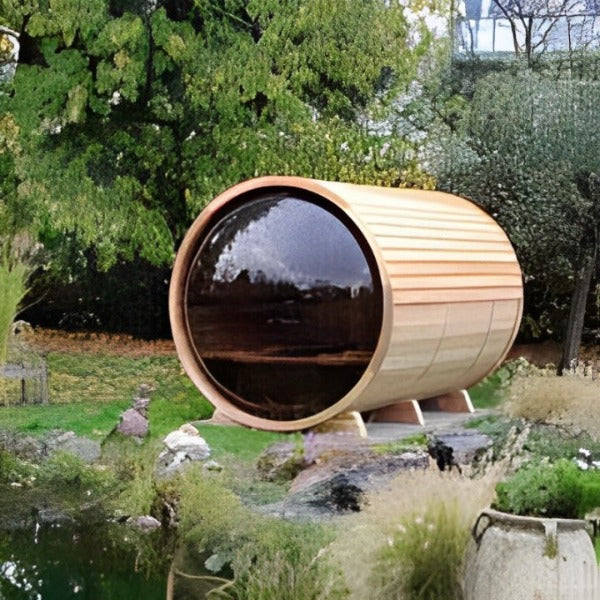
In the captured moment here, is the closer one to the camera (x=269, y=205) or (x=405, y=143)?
(x=269, y=205)

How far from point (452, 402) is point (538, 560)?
1224 millimetres

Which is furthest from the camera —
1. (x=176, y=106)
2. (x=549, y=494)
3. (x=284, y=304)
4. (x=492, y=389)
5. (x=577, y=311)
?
(x=176, y=106)

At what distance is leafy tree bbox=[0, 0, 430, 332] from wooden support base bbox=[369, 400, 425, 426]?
3.15ft

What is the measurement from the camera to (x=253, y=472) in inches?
206

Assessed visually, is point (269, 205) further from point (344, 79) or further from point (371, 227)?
point (344, 79)

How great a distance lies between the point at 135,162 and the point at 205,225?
2.33ft

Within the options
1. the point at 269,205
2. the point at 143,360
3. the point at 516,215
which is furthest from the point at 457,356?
the point at 143,360

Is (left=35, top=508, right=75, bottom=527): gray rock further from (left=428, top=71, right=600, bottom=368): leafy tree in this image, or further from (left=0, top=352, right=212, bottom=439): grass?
(left=428, top=71, right=600, bottom=368): leafy tree

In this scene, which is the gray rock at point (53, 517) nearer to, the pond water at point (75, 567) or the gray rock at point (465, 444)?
the pond water at point (75, 567)

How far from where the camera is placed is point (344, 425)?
498 cm

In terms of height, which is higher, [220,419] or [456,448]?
[220,419]

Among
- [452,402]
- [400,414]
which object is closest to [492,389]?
[452,402]

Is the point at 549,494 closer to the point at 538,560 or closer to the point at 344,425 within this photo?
the point at 538,560

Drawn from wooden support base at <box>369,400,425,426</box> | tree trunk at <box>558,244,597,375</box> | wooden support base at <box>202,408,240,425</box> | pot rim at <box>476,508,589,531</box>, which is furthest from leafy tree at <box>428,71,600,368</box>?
wooden support base at <box>202,408,240,425</box>
